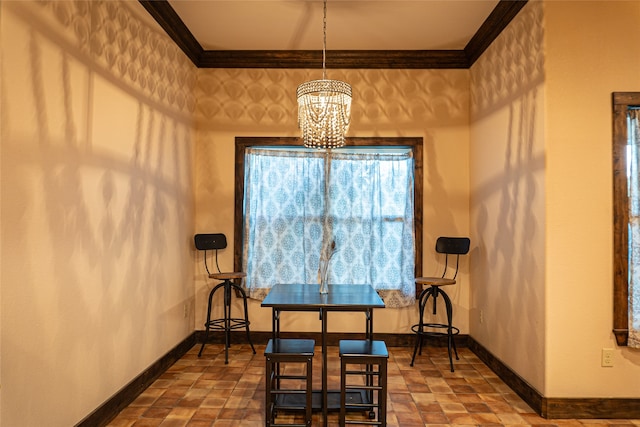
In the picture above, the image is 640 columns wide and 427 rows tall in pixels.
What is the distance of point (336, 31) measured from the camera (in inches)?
168

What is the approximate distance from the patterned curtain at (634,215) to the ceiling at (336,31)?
4.20ft

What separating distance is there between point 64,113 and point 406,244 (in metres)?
3.44

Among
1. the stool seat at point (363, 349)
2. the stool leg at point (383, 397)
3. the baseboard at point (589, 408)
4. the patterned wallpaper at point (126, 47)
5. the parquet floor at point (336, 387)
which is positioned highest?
the patterned wallpaper at point (126, 47)

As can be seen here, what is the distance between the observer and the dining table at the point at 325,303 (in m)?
2.71

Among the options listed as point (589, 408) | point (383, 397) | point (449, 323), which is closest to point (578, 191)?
point (589, 408)

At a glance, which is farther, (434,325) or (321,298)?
(434,325)

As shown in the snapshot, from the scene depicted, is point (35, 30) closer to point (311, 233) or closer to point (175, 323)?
point (175, 323)

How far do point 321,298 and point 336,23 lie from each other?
261cm

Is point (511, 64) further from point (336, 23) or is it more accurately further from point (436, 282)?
point (436, 282)

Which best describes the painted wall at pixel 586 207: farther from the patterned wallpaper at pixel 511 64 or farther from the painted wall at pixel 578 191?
the patterned wallpaper at pixel 511 64

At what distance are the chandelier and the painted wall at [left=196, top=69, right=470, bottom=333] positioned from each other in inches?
70.4

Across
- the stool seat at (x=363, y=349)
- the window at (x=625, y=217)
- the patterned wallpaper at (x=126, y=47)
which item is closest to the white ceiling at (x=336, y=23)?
the patterned wallpaper at (x=126, y=47)

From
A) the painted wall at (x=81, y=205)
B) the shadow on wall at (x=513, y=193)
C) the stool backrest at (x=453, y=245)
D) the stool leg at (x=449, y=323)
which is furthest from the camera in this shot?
the stool backrest at (x=453, y=245)

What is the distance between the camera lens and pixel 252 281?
4.80m
